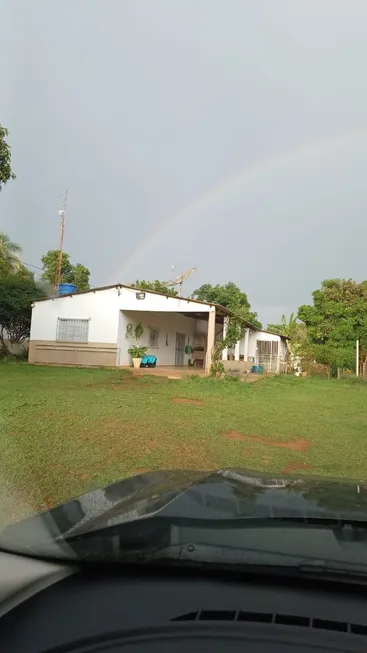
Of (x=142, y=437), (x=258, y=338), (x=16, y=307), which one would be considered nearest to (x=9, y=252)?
(x=16, y=307)

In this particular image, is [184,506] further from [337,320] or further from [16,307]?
[337,320]

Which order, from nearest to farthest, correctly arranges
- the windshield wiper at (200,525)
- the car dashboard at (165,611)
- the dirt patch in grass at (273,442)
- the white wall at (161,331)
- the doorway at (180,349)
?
the car dashboard at (165,611) → the windshield wiper at (200,525) → the dirt patch in grass at (273,442) → the white wall at (161,331) → the doorway at (180,349)

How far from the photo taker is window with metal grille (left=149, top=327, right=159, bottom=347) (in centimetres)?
2441

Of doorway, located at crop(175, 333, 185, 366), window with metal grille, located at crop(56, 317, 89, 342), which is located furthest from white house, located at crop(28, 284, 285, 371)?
doorway, located at crop(175, 333, 185, 366)

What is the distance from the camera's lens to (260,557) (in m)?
1.93

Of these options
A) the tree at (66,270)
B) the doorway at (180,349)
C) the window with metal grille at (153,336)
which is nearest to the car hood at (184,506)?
the window with metal grille at (153,336)

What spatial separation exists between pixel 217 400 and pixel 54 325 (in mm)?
11654

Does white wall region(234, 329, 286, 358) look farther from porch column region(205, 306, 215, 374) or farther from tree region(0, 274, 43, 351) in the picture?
tree region(0, 274, 43, 351)

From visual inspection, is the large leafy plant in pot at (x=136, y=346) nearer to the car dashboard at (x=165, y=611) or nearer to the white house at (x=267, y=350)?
the white house at (x=267, y=350)

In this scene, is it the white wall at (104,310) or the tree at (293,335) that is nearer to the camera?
the white wall at (104,310)

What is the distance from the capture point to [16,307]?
24.0 metres

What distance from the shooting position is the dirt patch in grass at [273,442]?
7637 mm

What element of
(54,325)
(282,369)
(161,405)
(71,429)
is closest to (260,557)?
(71,429)

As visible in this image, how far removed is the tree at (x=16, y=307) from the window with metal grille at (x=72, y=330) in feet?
7.15
